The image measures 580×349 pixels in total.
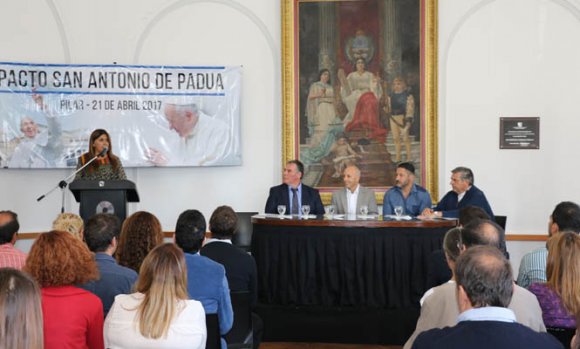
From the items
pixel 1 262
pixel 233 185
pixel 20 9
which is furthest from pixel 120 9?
pixel 1 262

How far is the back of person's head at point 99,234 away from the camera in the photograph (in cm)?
363

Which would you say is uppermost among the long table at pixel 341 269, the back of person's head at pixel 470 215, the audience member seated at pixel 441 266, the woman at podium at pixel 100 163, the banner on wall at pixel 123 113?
the banner on wall at pixel 123 113

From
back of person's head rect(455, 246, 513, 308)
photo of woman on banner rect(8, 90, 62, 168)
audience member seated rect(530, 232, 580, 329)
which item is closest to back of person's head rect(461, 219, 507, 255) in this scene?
audience member seated rect(530, 232, 580, 329)

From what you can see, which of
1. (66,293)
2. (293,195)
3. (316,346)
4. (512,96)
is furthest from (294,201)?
(66,293)

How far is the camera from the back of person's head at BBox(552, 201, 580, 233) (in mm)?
4406

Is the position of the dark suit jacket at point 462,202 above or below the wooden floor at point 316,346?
above

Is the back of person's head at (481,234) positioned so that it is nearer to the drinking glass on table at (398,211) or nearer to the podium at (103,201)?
the drinking glass on table at (398,211)

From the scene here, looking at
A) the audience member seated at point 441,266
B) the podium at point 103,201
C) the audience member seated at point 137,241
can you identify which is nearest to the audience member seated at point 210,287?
the audience member seated at point 137,241

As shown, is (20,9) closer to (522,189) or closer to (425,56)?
(425,56)

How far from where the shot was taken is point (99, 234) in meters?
3.63

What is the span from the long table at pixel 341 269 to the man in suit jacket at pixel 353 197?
102 cm

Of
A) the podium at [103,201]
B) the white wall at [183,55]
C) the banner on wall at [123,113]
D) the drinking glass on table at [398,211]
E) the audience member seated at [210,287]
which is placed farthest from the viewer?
the white wall at [183,55]

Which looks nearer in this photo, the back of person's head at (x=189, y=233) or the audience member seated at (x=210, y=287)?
the audience member seated at (x=210, y=287)

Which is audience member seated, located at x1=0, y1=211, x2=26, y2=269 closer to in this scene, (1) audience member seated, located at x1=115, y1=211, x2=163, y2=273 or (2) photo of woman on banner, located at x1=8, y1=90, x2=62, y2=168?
(1) audience member seated, located at x1=115, y1=211, x2=163, y2=273
